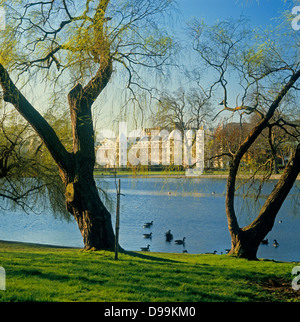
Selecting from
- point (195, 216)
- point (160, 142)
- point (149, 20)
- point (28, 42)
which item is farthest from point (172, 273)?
point (195, 216)

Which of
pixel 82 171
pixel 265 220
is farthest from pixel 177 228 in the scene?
pixel 82 171

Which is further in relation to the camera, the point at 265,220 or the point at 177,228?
the point at 177,228

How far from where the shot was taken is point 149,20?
6242 millimetres

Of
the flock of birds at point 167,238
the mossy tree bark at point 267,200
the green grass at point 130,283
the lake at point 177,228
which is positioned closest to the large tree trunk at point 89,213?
the green grass at point 130,283

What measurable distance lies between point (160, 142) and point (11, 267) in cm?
402

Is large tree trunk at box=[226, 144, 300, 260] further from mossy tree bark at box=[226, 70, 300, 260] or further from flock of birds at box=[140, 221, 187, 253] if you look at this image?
flock of birds at box=[140, 221, 187, 253]

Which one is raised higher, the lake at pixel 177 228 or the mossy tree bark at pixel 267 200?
the mossy tree bark at pixel 267 200

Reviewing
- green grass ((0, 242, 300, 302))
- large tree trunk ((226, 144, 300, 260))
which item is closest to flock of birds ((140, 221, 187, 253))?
large tree trunk ((226, 144, 300, 260))

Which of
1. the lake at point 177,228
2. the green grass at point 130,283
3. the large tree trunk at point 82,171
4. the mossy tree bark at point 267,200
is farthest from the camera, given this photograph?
the lake at point 177,228

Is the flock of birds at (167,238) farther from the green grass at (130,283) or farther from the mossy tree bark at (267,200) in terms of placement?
the green grass at (130,283)

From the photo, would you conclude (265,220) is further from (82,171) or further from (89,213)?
(82,171)

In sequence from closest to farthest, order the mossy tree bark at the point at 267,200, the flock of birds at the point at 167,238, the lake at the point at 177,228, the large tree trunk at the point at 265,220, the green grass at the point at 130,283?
the green grass at the point at 130,283 → the mossy tree bark at the point at 267,200 → the large tree trunk at the point at 265,220 → the flock of birds at the point at 167,238 → the lake at the point at 177,228
